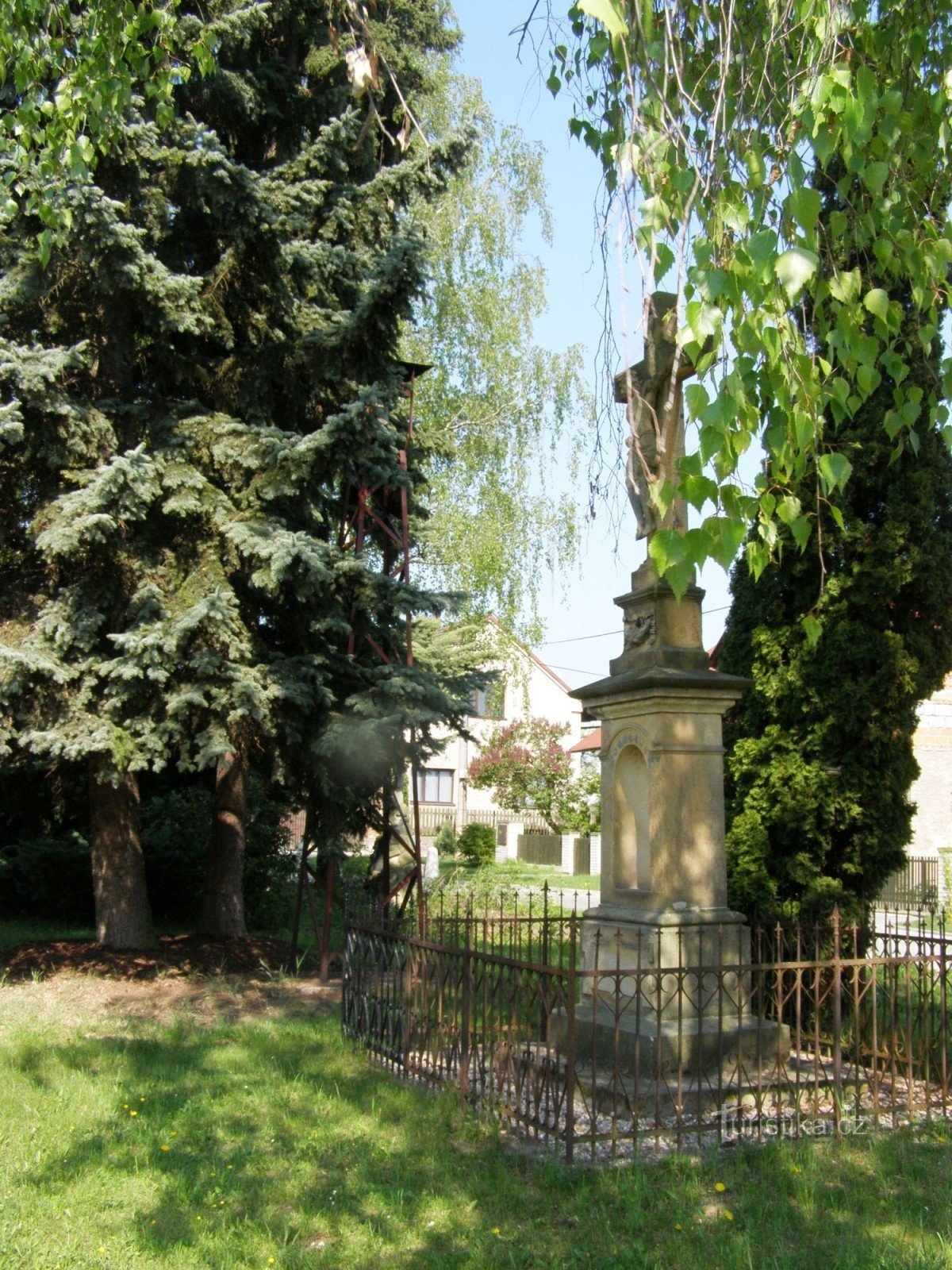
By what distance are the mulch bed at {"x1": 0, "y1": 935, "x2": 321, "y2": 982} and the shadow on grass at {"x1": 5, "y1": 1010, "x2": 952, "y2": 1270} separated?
3694 millimetres

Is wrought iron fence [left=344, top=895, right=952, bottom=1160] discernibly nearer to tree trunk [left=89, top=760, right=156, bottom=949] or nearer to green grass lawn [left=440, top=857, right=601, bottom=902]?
tree trunk [left=89, top=760, right=156, bottom=949]

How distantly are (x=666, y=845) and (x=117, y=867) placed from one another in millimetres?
6170

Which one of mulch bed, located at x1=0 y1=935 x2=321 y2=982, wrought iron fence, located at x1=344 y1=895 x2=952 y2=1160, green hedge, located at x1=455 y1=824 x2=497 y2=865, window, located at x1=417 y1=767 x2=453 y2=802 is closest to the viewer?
wrought iron fence, located at x1=344 y1=895 x2=952 y2=1160

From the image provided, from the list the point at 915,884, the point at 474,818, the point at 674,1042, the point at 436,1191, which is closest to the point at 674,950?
the point at 674,1042

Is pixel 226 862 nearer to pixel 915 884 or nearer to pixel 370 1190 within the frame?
pixel 370 1190

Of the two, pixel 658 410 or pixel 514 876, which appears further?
pixel 514 876

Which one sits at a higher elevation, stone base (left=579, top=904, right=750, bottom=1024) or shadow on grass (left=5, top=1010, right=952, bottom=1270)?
stone base (left=579, top=904, right=750, bottom=1024)

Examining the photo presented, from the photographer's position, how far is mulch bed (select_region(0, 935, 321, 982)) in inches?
406

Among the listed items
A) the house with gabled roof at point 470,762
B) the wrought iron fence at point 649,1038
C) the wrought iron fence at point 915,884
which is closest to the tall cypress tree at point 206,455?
the wrought iron fence at point 649,1038

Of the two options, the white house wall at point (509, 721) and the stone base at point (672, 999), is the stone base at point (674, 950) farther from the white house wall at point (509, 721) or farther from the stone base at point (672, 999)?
the white house wall at point (509, 721)

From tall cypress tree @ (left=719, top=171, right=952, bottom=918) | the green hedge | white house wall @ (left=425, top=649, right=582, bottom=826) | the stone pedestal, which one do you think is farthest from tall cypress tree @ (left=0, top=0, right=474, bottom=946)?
white house wall @ (left=425, top=649, right=582, bottom=826)

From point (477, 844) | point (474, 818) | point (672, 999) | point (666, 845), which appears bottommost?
point (672, 999)

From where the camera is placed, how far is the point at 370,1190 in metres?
5.00

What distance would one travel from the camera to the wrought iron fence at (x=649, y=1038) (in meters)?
5.69
